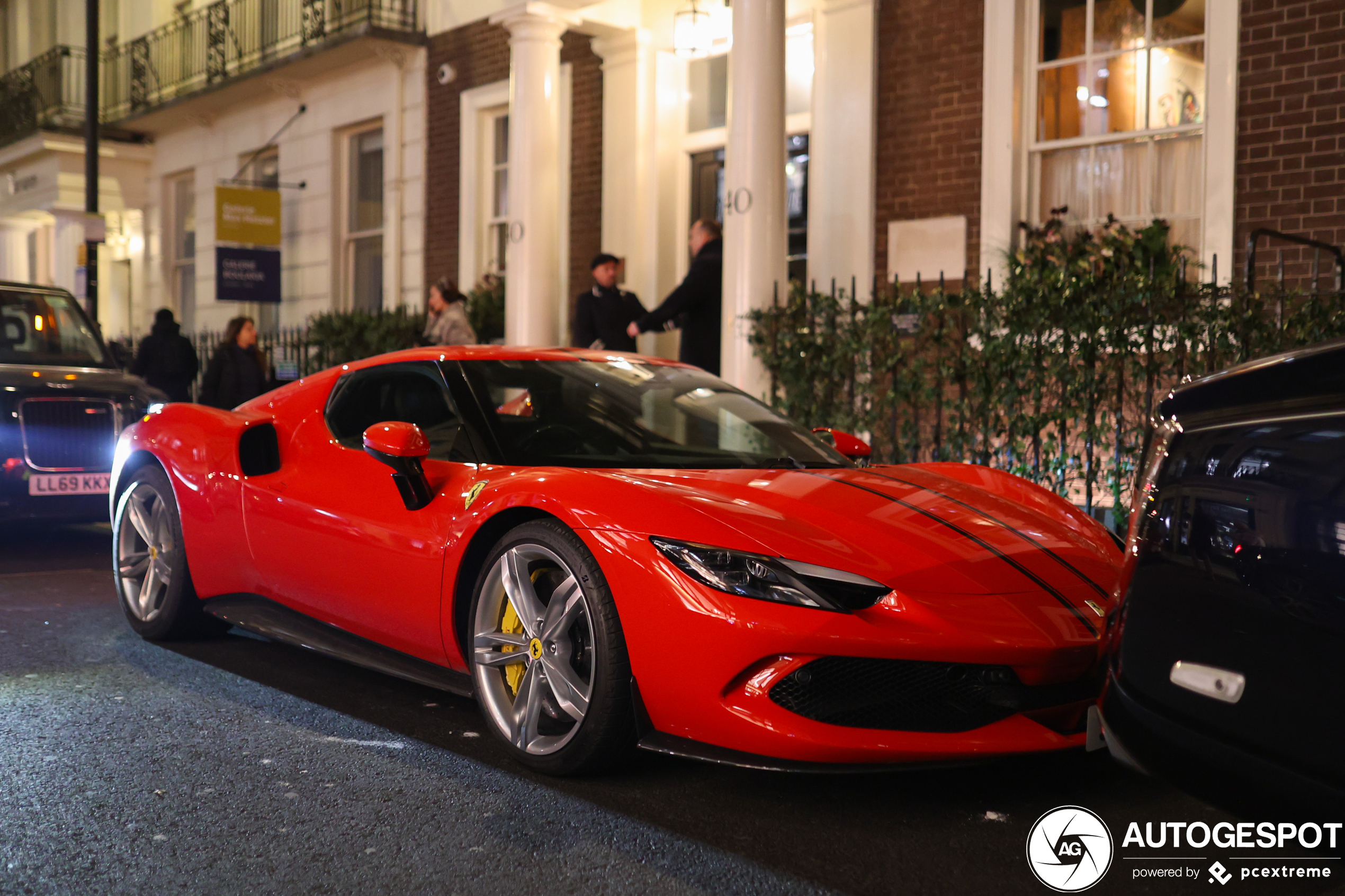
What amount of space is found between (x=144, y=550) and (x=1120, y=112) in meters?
7.64

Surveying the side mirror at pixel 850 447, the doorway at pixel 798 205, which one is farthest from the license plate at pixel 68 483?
the doorway at pixel 798 205

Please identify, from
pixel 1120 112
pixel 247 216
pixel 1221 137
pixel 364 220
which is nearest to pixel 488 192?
pixel 364 220

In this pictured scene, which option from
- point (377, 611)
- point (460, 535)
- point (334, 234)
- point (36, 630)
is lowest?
point (36, 630)

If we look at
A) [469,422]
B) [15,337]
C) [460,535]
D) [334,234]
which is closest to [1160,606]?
[460,535]

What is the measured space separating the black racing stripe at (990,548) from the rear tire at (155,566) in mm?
2685

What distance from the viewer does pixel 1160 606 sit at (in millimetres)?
2076

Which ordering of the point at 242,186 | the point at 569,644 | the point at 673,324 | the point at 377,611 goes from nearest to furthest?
the point at 569,644
the point at 377,611
the point at 673,324
the point at 242,186

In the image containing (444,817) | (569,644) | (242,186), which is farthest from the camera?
(242,186)

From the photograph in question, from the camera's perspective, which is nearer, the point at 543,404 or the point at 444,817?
the point at 444,817

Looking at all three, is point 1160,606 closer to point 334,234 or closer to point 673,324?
point 673,324

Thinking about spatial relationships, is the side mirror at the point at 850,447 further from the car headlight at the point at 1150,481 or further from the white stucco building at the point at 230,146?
the white stucco building at the point at 230,146

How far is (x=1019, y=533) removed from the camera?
356 centimetres

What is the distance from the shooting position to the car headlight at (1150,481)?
2.15 meters

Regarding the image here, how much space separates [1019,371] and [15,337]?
6.68 m
